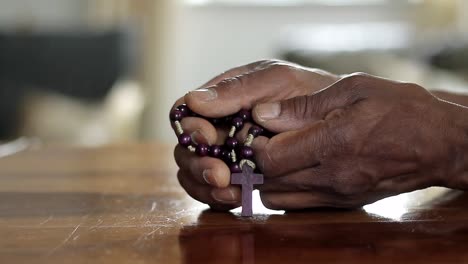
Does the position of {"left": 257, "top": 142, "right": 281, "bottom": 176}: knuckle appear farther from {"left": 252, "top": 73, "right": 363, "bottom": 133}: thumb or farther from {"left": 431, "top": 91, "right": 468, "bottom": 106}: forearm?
{"left": 431, "top": 91, "right": 468, "bottom": 106}: forearm

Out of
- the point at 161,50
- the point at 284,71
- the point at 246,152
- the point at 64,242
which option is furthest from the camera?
the point at 161,50

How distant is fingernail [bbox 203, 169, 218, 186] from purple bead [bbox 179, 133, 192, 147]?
0.13 ft

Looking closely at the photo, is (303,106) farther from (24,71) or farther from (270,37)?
(270,37)

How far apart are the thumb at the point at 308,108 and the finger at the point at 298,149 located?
23 millimetres

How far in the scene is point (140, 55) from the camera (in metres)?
4.34

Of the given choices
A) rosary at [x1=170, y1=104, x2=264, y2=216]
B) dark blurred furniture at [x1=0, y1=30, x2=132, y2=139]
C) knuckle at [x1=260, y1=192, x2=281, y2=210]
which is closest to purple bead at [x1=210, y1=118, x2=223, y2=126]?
rosary at [x1=170, y1=104, x2=264, y2=216]

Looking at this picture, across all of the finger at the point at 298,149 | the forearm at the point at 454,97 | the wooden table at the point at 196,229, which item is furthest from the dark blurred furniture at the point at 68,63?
the finger at the point at 298,149

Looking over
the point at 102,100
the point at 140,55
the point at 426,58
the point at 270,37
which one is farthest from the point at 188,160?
the point at 270,37

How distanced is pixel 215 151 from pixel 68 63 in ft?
9.77

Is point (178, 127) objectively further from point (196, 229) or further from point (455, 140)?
point (455, 140)

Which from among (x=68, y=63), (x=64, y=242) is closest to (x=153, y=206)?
(x=64, y=242)

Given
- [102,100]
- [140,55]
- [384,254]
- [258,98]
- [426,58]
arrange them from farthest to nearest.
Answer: [140,55] < [102,100] < [426,58] < [258,98] < [384,254]

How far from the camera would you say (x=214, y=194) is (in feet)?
2.58

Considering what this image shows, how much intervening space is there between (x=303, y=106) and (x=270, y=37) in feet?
13.3
